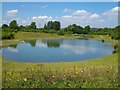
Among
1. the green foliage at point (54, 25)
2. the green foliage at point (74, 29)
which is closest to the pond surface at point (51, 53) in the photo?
the green foliage at point (74, 29)

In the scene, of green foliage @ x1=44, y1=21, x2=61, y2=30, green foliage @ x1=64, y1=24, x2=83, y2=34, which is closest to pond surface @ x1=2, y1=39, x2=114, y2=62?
green foliage @ x1=64, y1=24, x2=83, y2=34

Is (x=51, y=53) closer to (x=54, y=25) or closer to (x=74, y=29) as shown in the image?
(x=74, y=29)

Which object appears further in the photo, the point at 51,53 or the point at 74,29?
the point at 74,29

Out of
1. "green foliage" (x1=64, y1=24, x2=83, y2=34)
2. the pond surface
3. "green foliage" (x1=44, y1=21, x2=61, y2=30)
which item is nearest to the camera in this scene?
the pond surface

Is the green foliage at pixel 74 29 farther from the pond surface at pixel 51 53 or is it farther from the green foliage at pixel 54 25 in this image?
the pond surface at pixel 51 53

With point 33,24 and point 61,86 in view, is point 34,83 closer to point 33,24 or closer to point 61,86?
point 61,86

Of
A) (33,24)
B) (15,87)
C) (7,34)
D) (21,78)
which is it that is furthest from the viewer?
(33,24)

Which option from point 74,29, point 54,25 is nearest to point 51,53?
point 74,29

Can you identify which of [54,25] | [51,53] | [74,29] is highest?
[54,25]

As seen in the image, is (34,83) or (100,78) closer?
A: (34,83)

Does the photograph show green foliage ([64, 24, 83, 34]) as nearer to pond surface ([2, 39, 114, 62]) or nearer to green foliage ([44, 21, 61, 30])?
green foliage ([44, 21, 61, 30])

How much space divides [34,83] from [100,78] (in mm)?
2174

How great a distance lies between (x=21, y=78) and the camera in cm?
791

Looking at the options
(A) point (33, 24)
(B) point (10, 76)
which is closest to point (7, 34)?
(A) point (33, 24)
